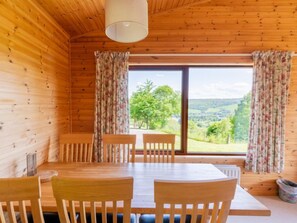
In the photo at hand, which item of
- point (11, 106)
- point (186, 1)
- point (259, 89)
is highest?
point (186, 1)

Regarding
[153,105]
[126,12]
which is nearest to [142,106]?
[153,105]

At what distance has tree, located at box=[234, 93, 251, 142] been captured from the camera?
3369 mm

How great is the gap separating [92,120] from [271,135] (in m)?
2.78

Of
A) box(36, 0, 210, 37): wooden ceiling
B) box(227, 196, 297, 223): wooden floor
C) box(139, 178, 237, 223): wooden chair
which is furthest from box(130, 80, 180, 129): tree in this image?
box(139, 178, 237, 223): wooden chair

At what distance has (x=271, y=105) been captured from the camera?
305 centimetres

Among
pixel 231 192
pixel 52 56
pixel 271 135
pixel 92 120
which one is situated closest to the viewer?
pixel 231 192

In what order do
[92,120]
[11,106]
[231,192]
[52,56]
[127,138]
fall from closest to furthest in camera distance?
[231,192]
[11,106]
[127,138]
[52,56]
[92,120]

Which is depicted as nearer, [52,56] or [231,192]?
[231,192]

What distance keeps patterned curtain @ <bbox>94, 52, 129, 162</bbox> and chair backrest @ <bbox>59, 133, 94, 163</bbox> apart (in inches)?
25.0

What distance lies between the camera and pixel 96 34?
126 inches

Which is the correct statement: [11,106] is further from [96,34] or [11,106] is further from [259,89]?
[259,89]

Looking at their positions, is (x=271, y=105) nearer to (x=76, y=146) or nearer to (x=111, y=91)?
(x=111, y=91)

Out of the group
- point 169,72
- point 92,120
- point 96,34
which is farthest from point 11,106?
point 169,72

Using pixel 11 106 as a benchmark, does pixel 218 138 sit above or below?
below
